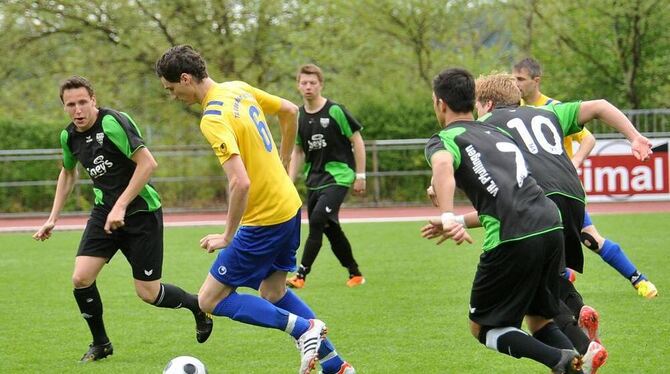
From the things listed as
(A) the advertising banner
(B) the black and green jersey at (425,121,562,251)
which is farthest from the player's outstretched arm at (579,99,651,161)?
(A) the advertising banner

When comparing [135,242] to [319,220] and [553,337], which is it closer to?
[553,337]

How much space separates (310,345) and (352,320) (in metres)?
2.52

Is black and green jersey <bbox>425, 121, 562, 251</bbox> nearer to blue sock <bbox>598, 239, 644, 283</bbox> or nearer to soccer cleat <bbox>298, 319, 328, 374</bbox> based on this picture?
soccer cleat <bbox>298, 319, 328, 374</bbox>

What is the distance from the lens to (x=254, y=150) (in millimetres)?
5578

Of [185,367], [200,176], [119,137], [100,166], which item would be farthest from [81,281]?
[200,176]

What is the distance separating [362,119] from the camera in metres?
22.8

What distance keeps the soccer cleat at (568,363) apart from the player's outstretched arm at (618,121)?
1.08 m

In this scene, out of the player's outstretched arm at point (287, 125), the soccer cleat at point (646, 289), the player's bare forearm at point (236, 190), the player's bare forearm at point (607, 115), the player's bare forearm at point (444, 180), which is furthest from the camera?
the soccer cleat at point (646, 289)

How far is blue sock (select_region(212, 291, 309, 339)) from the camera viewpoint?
220 inches

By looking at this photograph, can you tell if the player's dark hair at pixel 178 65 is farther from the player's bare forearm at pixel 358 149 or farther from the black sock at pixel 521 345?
the player's bare forearm at pixel 358 149

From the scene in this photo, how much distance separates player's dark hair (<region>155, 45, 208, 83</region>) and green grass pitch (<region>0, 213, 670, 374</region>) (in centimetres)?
184

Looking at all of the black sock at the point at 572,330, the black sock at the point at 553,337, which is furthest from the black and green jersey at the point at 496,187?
the black sock at the point at 572,330

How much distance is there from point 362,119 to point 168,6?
5571mm

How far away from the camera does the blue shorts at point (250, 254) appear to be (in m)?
5.61
